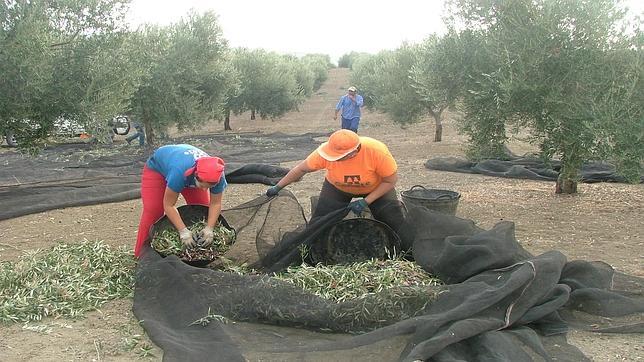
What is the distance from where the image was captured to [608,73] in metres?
7.39

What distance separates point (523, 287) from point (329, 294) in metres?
1.40

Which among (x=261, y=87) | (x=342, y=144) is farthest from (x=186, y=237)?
(x=261, y=87)

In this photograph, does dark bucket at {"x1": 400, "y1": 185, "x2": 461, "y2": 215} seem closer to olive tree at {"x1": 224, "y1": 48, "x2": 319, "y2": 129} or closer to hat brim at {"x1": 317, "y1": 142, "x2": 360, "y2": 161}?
hat brim at {"x1": 317, "y1": 142, "x2": 360, "y2": 161}

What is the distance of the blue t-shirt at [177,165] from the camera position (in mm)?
4984

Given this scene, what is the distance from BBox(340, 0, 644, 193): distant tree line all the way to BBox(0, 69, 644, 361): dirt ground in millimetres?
758

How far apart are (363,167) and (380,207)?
421mm

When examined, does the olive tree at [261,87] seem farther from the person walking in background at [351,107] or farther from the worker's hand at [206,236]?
the worker's hand at [206,236]

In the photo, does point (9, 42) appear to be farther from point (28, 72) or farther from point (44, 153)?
point (44, 153)

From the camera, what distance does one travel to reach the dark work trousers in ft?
17.4

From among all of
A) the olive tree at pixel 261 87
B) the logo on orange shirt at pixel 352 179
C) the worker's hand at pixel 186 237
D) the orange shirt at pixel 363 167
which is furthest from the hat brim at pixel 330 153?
the olive tree at pixel 261 87

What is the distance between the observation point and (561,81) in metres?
7.67

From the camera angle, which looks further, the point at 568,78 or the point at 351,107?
the point at 351,107

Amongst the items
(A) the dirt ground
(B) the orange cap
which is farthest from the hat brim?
(A) the dirt ground

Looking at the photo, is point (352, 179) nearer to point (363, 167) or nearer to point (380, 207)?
point (363, 167)
